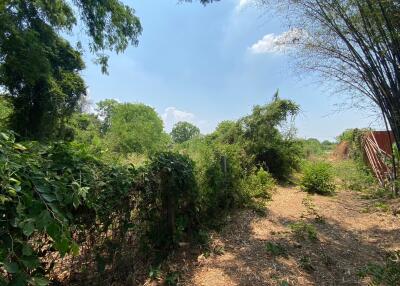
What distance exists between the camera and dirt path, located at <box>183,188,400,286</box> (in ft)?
10.00

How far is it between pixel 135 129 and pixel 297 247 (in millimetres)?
27725

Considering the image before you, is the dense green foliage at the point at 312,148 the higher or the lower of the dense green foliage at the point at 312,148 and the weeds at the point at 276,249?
the higher

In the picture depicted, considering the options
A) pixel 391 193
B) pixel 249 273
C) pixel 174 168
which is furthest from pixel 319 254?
pixel 391 193

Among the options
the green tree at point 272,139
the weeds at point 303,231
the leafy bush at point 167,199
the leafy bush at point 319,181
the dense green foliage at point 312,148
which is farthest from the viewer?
the dense green foliage at point 312,148

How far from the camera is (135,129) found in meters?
30.3

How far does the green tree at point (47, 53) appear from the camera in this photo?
27.0 feet

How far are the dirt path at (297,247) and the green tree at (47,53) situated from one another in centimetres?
610

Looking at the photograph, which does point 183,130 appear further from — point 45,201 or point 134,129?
point 45,201

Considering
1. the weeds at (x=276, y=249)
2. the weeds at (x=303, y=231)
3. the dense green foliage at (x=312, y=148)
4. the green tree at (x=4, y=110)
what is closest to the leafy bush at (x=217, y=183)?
the weeds at (x=276, y=249)

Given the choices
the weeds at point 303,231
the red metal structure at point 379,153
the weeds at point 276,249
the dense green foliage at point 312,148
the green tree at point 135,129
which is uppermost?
the green tree at point 135,129

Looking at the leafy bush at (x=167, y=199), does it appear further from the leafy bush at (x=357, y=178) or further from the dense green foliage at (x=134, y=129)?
the dense green foliage at (x=134, y=129)

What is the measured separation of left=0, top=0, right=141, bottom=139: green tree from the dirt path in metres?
6.10

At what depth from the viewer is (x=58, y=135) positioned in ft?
39.4

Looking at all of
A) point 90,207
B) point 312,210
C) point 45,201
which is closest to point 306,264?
point 312,210
